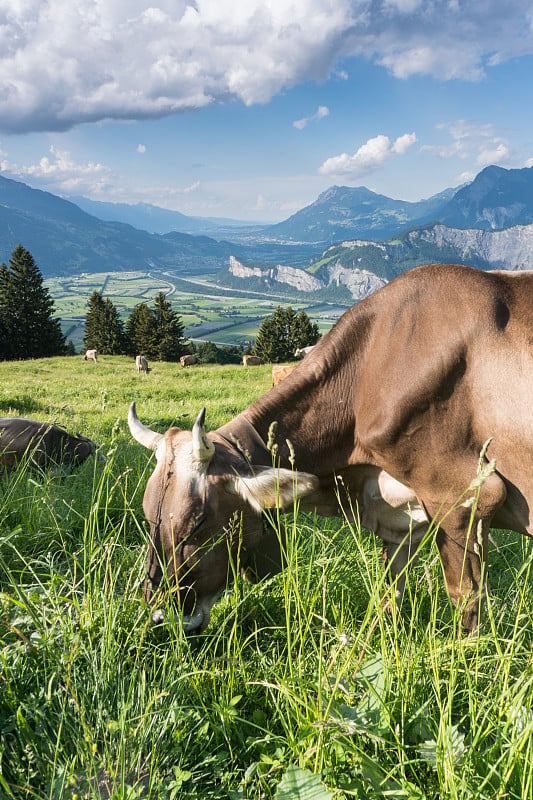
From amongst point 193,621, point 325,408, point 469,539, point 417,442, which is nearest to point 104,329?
point 325,408

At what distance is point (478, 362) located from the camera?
12.1ft

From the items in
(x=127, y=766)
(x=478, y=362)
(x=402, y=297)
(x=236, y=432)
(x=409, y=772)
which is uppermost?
(x=402, y=297)

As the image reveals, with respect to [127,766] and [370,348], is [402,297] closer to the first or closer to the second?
[370,348]

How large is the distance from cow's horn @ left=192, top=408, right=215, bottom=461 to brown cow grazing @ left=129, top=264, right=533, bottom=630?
10 mm

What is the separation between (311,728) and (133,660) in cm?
118

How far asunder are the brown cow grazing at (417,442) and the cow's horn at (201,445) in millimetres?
10

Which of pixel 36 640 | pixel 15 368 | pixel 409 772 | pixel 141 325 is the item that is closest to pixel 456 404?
pixel 409 772

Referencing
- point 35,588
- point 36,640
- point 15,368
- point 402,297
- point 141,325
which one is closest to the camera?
point 36,640

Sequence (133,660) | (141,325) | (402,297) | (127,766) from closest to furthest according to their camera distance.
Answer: (127,766) < (133,660) < (402,297) < (141,325)

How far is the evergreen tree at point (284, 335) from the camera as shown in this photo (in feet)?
267

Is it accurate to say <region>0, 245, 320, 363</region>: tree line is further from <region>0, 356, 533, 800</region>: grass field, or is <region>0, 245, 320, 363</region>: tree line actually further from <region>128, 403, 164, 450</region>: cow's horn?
<region>0, 356, 533, 800</region>: grass field

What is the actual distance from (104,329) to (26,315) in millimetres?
12093

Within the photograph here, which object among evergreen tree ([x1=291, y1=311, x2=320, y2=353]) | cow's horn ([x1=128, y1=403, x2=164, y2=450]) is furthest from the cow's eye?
evergreen tree ([x1=291, y1=311, x2=320, y2=353])

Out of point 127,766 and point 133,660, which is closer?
point 127,766
